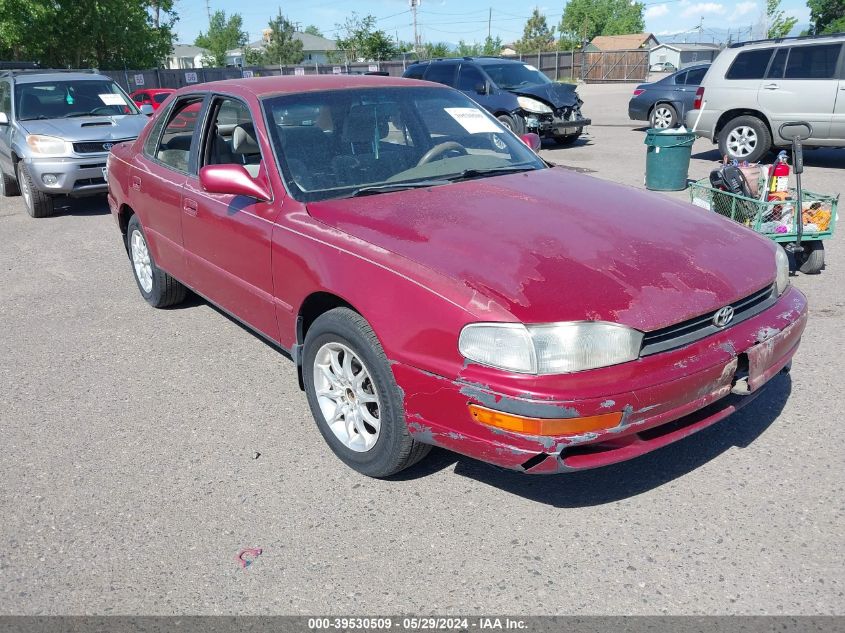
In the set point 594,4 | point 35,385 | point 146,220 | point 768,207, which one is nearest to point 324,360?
point 35,385

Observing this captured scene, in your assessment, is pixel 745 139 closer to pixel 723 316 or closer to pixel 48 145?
pixel 723 316

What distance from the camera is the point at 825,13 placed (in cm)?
5378

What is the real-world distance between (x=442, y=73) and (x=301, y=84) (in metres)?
11.7

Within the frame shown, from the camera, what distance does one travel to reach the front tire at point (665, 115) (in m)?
16.0

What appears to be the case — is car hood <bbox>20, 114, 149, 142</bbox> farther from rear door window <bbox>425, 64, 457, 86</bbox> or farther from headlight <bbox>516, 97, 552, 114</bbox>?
headlight <bbox>516, 97, 552, 114</bbox>

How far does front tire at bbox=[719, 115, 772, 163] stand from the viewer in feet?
36.5

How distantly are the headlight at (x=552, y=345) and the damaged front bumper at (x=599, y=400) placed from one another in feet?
0.13

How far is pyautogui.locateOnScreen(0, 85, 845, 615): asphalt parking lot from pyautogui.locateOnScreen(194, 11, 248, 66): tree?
98443mm

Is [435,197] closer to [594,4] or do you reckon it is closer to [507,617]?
[507,617]

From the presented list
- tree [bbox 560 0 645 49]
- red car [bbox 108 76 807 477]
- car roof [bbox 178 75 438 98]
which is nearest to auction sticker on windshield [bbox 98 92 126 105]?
car roof [bbox 178 75 438 98]

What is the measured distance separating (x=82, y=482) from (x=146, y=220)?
2.43m

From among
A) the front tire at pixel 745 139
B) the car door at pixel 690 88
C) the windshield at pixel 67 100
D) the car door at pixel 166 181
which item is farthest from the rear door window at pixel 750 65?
Answer: the car door at pixel 166 181

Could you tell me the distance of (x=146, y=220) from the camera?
17.4 ft

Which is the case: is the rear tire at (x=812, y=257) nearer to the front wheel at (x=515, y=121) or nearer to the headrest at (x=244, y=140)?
the headrest at (x=244, y=140)
